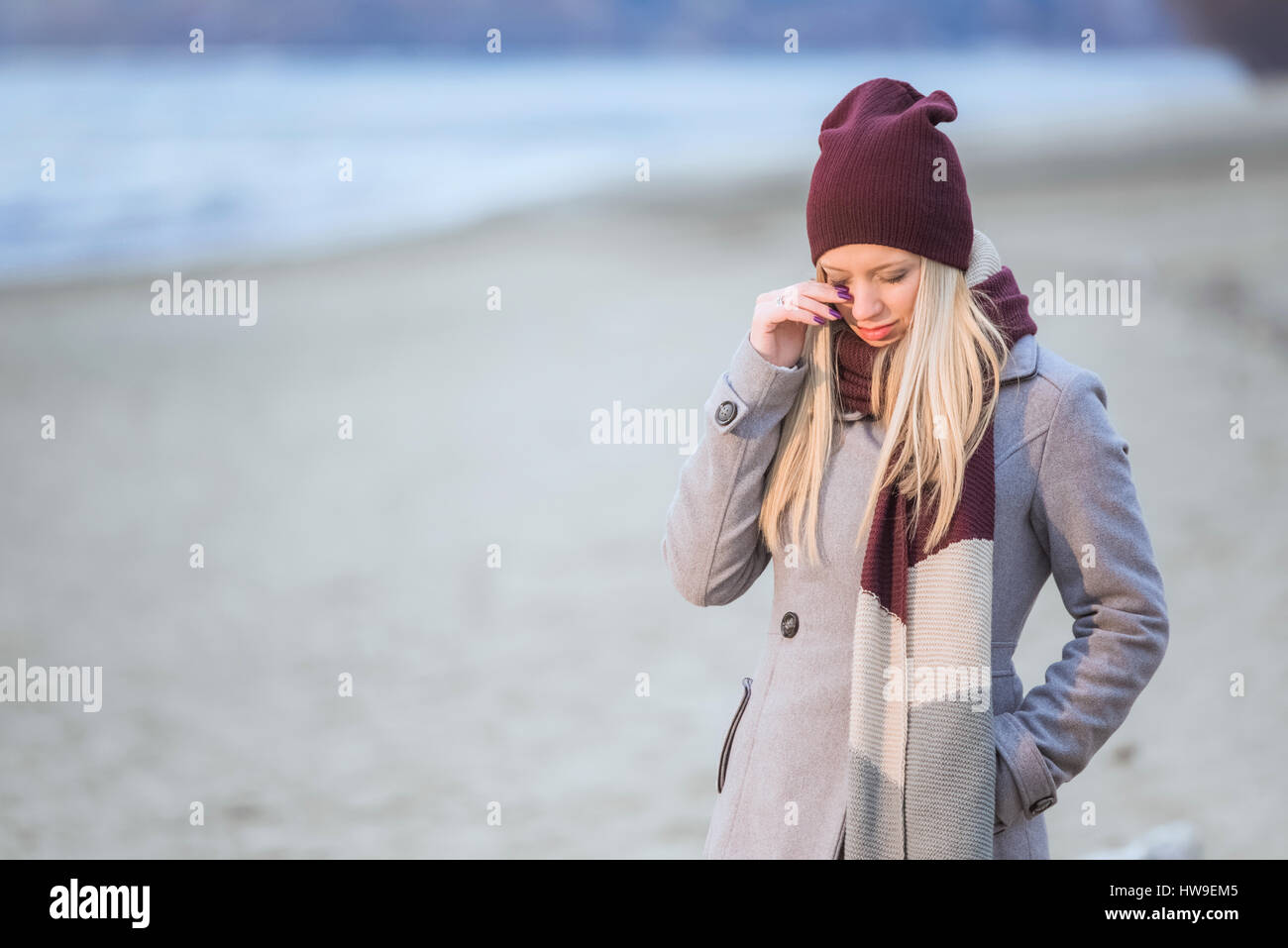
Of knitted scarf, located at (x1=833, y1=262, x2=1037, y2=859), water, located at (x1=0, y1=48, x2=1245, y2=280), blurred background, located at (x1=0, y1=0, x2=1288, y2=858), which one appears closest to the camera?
knitted scarf, located at (x1=833, y1=262, x2=1037, y2=859)

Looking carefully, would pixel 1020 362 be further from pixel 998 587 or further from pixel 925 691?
pixel 925 691

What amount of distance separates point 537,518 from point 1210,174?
652cm

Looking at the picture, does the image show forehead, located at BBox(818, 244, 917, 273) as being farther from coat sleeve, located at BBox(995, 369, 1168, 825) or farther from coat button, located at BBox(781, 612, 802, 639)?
coat button, located at BBox(781, 612, 802, 639)

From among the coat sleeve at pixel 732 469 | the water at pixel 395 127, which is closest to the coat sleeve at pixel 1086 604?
the coat sleeve at pixel 732 469

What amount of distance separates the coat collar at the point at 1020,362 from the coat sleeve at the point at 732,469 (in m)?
0.22

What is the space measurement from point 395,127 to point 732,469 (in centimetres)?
1118

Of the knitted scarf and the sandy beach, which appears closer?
the knitted scarf

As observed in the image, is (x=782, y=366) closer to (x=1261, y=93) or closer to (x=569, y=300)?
(x=569, y=300)

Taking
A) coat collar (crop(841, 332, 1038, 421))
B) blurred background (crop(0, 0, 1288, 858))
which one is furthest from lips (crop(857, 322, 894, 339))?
blurred background (crop(0, 0, 1288, 858))

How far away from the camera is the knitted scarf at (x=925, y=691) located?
134 cm

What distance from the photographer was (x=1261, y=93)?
33.4ft

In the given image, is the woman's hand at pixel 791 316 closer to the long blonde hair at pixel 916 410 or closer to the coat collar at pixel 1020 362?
the long blonde hair at pixel 916 410

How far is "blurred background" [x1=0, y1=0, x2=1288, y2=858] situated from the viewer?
4.16 metres

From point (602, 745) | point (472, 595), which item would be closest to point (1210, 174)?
point (472, 595)
